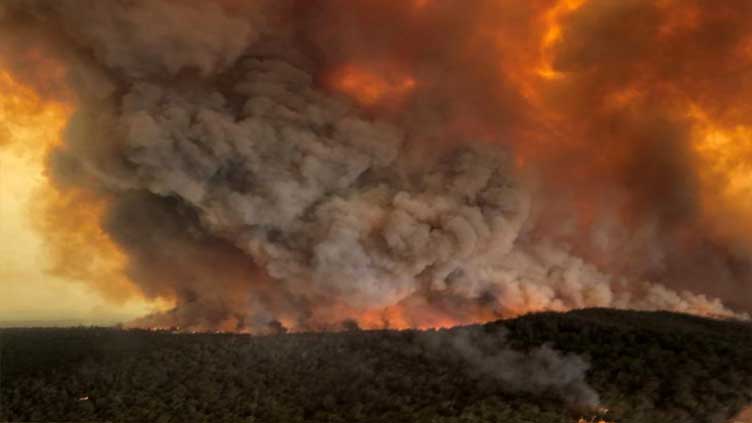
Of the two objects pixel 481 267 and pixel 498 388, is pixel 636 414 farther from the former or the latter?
pixel 481 267

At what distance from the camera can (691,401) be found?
2506cm

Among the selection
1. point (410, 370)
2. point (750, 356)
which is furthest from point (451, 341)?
point (750, 356)

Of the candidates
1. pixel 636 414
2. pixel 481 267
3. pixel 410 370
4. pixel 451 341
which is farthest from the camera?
pixel 481 267

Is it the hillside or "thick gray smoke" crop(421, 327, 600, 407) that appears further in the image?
"thick gray smoke" crop(421, 327, 600, 407)

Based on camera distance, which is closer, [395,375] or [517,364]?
[395,375]

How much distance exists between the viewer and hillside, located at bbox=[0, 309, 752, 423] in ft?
81.4

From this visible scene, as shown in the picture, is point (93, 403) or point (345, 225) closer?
point (93, 403)

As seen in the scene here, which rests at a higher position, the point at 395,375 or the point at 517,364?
the point at 517,364

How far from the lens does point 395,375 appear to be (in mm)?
27672

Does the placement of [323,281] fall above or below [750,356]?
above

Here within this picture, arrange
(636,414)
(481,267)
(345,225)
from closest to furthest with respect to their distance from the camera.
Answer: (636,414)
(345,225)
(481,267)

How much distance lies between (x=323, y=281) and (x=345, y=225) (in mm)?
3374

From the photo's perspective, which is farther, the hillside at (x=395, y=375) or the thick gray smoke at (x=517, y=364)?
the thick gray smoke at (x=517, y=364)

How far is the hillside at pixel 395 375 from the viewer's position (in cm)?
2480
